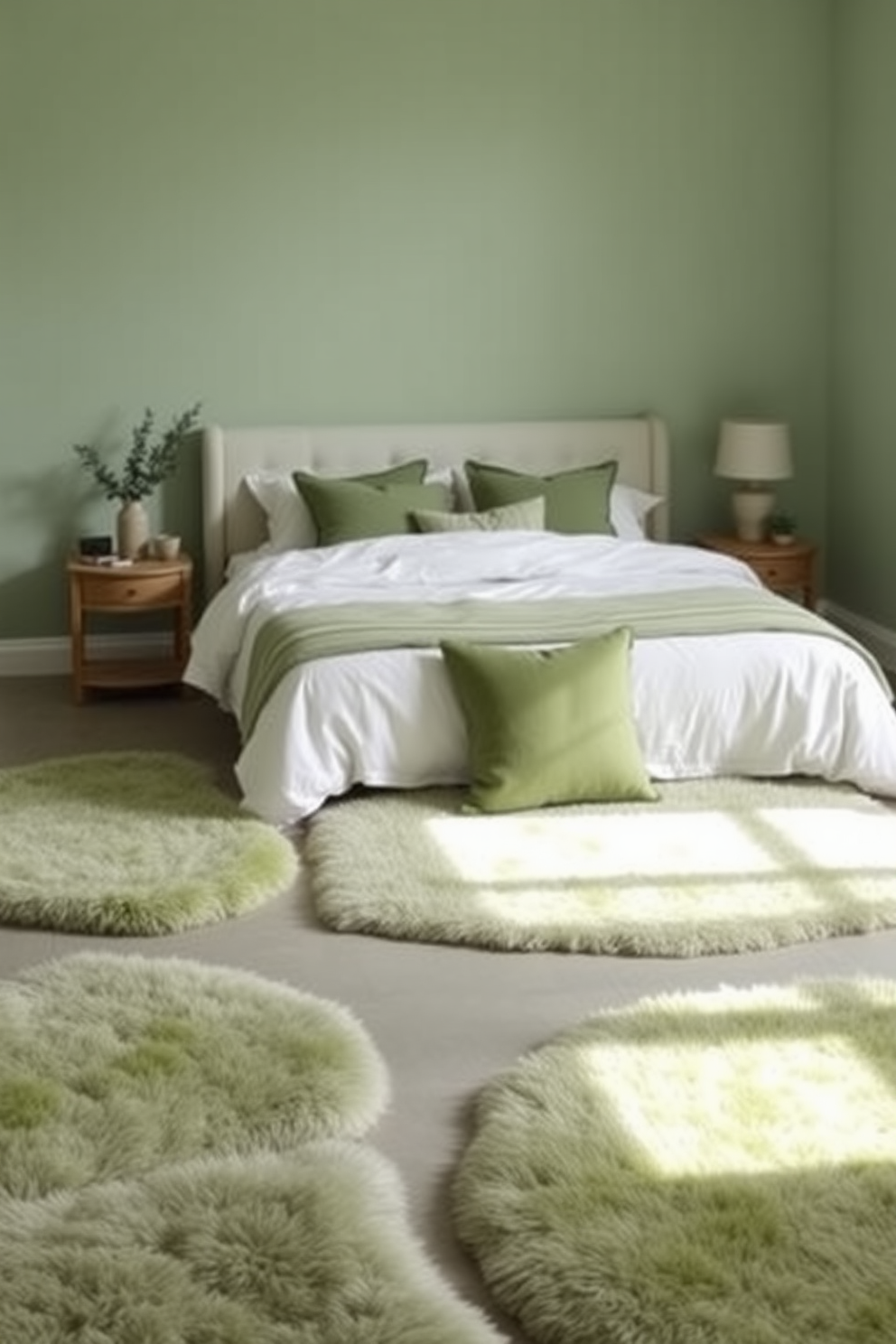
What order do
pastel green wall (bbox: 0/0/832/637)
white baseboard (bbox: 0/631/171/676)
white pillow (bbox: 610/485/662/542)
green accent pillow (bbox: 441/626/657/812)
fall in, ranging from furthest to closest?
white baseboard (bbox: 0/631/171/676), white pillow (bbox: 610/485/662/542), pastel green wall (bbox: 0/0/832/637), green accent pillow (bbox: 441/626/657/812)

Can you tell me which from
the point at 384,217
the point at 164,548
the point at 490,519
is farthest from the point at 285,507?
the point at 384,217

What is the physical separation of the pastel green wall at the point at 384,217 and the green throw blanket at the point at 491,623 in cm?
178

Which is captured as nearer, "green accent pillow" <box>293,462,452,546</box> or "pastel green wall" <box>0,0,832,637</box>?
"green accent pillow" <box>293,462,452,546</box>

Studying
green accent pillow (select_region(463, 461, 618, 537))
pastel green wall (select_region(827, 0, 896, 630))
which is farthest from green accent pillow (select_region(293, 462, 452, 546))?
pastel green wall (select_region(827, 0, 896, 630))

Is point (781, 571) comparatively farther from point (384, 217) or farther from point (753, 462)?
point (384, 217)

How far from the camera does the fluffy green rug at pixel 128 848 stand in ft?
13.4

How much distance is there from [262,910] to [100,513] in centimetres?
290

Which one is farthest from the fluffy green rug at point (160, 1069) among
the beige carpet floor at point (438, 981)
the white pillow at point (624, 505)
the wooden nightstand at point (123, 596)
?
the white pillow at point (624, 505)

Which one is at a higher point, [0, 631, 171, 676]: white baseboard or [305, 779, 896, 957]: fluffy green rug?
[0, 631, 171, 676]: white baseboard

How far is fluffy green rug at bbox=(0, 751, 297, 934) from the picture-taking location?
13.4ft

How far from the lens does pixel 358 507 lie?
6188 mm

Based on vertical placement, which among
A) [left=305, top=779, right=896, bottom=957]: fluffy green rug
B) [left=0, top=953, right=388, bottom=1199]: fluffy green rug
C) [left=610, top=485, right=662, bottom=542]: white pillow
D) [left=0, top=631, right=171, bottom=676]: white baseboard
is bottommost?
[left=0, top=953, right=388, bottom=1199]: fluffy green rug

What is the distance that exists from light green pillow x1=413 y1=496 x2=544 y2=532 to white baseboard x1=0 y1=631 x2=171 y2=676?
123cm

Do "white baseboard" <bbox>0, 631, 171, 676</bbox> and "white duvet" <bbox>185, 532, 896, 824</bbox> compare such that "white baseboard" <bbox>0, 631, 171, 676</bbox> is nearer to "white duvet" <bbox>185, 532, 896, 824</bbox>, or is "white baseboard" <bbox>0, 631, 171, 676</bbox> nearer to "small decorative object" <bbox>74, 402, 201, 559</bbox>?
"small decorative object" <bbox>74, 402, 201, 559</bbox>
